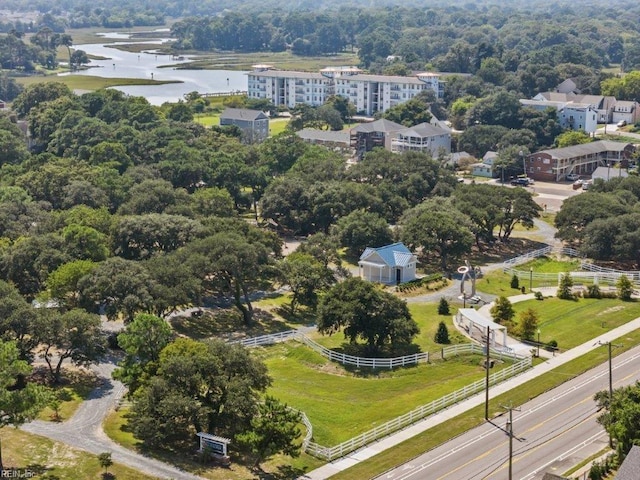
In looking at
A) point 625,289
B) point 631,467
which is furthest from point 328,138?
point 631,467

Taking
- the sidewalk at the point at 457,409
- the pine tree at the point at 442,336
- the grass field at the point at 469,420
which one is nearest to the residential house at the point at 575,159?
the sidewalk at the point at 457,409

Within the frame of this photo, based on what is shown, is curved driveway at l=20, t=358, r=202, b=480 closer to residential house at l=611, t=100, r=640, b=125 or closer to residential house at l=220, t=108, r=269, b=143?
residential house at l=220, t=108, r=269, b=143

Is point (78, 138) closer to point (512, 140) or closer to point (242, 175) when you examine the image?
point (242, 175)

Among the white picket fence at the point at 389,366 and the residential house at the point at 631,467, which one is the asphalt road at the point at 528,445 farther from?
the residential house at the point at 631,467

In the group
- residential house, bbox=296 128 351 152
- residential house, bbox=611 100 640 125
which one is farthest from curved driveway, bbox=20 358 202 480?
residential house, bbox=611 100 640 125

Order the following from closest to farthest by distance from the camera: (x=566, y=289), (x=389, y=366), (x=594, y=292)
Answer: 1. (x=389, y=366)
2. (x=566, y=289)
3. (x=594, y=292)

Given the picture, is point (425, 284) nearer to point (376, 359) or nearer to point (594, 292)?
point (594, 292)

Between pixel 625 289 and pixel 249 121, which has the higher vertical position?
pixel 249 121

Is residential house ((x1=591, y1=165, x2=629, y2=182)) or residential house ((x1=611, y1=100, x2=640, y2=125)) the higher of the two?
residential house ((x1=611, y1=100, x2=640, y2=125))
